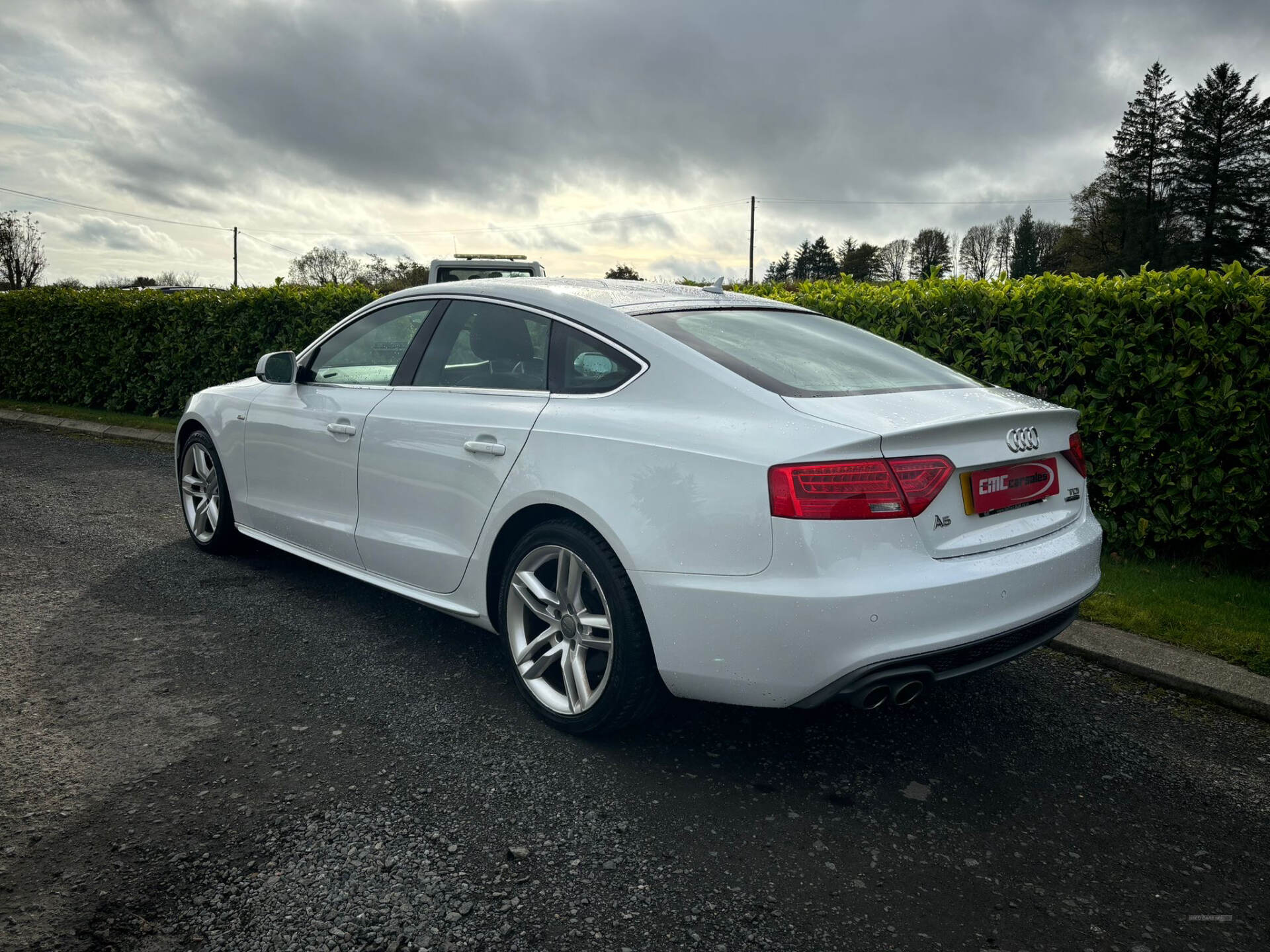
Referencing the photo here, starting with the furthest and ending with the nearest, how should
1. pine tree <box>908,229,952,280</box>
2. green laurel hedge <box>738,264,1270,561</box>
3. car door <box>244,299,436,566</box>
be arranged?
pine tree <box>908,229,952,280</box>, green laurel hedge <box>738,264,1270,561</box>, car door <box>244,299,436,566</box>

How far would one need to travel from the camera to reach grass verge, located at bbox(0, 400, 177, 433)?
12.1 m

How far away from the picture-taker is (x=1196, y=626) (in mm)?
4578

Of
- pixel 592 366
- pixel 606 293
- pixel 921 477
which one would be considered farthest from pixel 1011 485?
pixel 606 293

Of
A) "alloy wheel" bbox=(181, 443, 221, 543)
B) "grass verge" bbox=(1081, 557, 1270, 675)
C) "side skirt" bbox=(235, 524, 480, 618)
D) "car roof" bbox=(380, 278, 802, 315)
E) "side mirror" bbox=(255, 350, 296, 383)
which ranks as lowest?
"grass verge" bbox=(1081, 557, 1270, 675)

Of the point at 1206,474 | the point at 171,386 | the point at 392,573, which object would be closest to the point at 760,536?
the point at 392,573

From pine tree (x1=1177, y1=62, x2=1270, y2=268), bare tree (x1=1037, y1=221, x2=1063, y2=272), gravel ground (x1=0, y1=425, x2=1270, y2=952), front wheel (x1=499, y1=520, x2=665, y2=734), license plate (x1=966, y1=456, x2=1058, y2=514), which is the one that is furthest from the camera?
bare tree (x1=1037, y1=221, x2=1063, y2=272)

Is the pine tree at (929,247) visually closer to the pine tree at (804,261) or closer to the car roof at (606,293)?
the pine tree at (804,261)

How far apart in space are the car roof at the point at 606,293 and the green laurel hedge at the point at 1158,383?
267 centimetres

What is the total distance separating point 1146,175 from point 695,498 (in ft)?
230

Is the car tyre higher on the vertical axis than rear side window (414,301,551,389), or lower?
lower

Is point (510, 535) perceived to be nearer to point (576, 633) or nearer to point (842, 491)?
point (576, 633)

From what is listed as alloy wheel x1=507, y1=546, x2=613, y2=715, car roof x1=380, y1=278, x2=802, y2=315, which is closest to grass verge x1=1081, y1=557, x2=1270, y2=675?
car roof x1=380, y1=278, x2=802, y2=315

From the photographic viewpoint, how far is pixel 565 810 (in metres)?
2.92

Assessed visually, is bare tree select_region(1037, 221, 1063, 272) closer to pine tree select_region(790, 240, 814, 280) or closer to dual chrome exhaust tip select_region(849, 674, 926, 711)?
pine tree select_region(790, 240, 814, 280)
